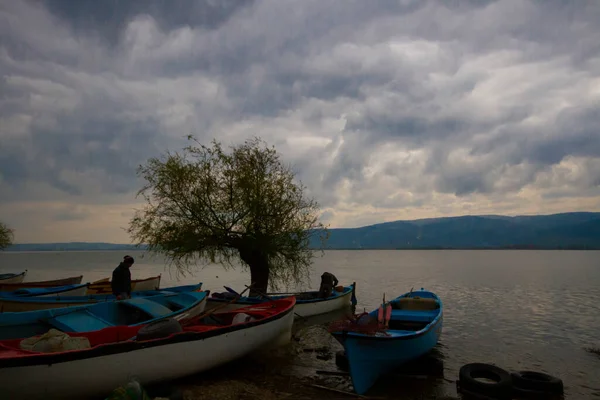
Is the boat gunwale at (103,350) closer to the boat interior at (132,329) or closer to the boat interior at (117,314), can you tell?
the boat interior at (132,329)

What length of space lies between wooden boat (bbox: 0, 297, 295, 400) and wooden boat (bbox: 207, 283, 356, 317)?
19.3ft

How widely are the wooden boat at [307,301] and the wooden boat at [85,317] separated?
3.22 metres

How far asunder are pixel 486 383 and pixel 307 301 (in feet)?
39.0

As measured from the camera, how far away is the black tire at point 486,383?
1080cm

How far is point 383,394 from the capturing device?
11.3 meters

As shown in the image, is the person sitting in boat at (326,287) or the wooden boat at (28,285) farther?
the wooden boat at (28,285)

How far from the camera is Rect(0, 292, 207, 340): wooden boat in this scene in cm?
1127

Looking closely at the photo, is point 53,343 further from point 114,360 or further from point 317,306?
point 317,306

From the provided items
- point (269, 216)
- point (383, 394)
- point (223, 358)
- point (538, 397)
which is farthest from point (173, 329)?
point (269, 216)

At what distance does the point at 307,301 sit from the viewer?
21844mm

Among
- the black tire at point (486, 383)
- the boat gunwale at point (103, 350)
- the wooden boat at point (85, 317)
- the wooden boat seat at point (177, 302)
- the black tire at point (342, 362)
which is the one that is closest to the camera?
the boat gunwale at point (103, 350)

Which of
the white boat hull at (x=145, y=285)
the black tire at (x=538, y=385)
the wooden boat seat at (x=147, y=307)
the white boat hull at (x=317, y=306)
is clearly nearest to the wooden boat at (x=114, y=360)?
the wooden boat seat at (x=147, y=307)

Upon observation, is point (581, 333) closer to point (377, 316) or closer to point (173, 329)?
point (377, 316)

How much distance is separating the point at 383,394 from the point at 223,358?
4.63 meters
